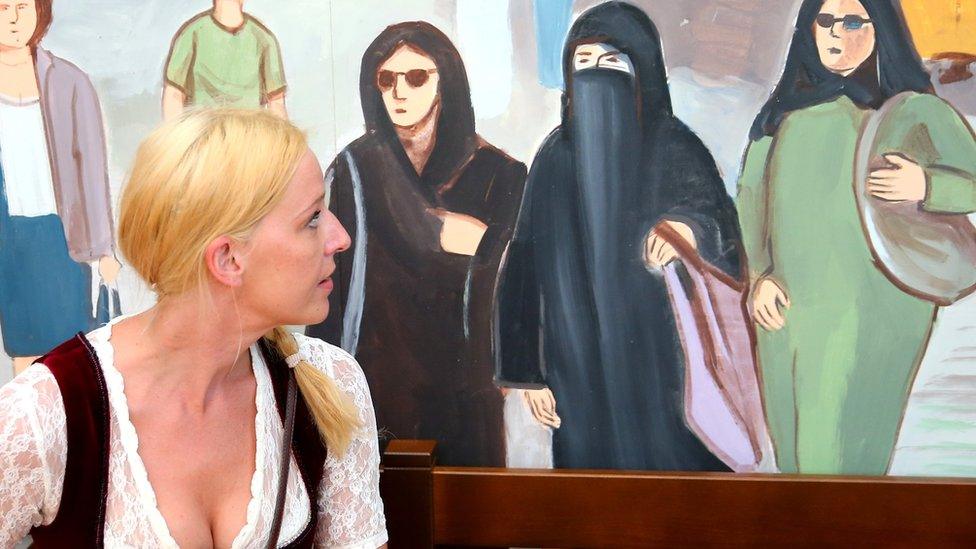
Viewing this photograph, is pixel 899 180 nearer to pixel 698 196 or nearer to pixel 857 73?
pixel 857 73

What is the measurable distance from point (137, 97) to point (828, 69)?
4.20 ft

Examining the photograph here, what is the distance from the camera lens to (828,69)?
4.93ft

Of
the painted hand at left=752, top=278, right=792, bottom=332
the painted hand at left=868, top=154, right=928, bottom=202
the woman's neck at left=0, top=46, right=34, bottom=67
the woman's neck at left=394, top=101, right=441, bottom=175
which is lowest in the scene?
the painted hand at left=752, top=278, right=792, bottom=332

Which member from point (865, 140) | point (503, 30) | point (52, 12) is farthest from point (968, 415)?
point (52, 12)

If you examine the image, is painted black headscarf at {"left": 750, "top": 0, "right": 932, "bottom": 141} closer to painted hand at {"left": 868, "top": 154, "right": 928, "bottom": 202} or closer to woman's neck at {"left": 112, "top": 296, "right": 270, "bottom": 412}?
painted hand at {"left": 868, "top": 154, "right": 928, "bottom": 202}

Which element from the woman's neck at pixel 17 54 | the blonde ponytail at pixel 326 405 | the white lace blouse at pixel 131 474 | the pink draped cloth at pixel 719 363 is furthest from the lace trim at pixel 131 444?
the pink draped cloth at pixel 719 363

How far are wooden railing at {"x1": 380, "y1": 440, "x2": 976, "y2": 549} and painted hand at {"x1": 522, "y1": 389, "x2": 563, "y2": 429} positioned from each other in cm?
10

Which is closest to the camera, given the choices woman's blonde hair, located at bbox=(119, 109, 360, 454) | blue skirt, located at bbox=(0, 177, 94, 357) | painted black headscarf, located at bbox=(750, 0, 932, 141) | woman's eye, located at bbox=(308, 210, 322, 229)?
woman's blonde hair, located at bbox=(119, 109, 360, 454)

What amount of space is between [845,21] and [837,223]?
0.35 m

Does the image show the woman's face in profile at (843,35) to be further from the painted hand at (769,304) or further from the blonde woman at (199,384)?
the blonde woman at (199,384)

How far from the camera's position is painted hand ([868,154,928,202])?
1.52m

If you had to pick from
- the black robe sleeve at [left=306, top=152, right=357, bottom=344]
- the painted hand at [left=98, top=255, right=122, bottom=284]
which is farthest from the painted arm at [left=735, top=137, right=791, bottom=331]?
the painted hand at [left=98, top=255, right=122, bottom=284]

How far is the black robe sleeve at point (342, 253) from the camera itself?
5.38ft

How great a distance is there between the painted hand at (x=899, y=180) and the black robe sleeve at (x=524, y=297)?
0.57 meters
